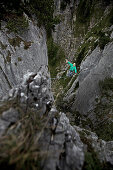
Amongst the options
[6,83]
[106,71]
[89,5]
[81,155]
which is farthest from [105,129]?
[89,5]

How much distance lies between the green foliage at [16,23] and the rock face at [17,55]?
0.91 metres

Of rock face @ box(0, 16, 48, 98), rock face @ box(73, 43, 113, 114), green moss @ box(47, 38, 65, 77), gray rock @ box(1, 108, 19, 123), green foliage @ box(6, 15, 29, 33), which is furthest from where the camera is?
green moss @ box(47, 38, 65, 77)

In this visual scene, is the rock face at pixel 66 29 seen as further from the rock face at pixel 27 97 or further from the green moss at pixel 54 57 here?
the rock face at pixel 27 97

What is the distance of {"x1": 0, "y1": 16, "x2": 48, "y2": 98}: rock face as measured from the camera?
1550cm

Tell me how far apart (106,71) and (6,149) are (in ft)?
48.7

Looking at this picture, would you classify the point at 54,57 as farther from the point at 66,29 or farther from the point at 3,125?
the point at 3,125

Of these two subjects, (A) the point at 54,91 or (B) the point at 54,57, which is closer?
(A) the point at 54,91

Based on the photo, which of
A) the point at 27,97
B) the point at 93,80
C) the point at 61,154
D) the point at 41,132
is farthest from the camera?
the point at 93,80

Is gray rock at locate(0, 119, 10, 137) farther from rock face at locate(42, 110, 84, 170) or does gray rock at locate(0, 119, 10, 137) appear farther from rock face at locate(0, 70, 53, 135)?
rock face at locate(42, 110, 84, 170)

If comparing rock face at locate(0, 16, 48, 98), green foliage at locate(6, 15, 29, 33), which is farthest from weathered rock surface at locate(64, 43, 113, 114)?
green foliage at locate(6, 15, 29, 33)

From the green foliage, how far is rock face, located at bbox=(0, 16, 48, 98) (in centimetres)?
91

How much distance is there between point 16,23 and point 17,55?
5.96 metres

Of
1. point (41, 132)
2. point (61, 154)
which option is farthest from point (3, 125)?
point (61, 154)

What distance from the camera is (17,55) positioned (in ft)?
58.1
